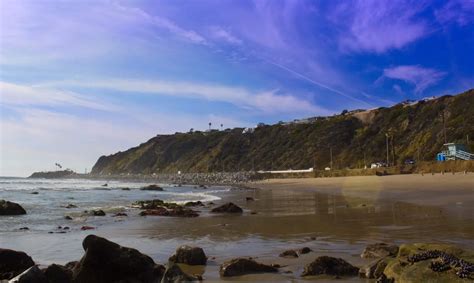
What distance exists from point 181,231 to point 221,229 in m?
1.38

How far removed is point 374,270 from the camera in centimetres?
793

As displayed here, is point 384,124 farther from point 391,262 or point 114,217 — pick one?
point 391,262

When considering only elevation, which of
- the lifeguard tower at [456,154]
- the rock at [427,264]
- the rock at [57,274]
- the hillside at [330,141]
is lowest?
the rock at [57,274]

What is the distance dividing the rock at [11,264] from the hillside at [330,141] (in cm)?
7141

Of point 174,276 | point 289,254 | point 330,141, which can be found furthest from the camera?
point 330,141

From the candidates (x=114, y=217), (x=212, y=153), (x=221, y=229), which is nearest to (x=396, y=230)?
(x=221, y=229)

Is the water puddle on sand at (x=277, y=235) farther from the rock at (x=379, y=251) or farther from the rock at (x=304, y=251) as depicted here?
the rock at (x=379, y=251)

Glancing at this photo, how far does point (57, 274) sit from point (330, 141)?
10832 centimetres

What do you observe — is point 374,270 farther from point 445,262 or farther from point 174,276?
point 174,276

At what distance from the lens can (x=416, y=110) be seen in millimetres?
100438

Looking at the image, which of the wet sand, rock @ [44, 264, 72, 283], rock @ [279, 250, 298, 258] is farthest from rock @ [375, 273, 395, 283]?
rock @ [44, 264, 72, 283]

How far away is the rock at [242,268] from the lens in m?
8.62

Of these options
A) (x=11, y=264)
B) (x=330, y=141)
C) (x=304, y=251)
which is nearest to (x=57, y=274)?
(x=11, y=264)

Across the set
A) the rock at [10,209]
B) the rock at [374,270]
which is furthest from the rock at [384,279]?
the rock at [10,209]
